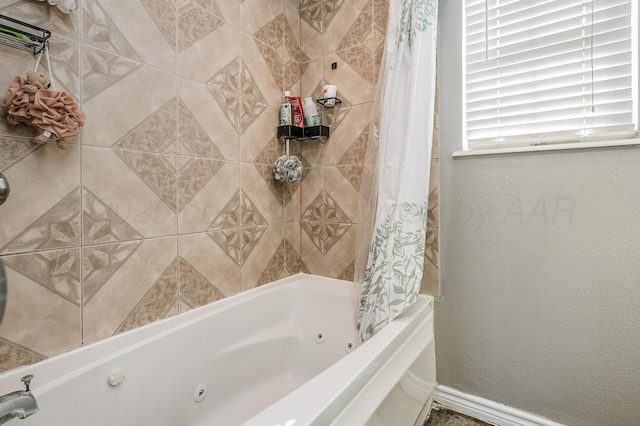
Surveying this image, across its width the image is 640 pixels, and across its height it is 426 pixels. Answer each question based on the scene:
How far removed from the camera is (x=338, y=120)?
1621mm

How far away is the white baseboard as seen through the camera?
1.18m

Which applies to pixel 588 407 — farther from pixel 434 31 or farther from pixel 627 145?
pixel 434 31

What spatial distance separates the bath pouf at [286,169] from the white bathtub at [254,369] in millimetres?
558

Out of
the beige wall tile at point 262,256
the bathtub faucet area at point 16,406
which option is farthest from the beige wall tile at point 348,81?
the bathtub faucet area at point 16,406

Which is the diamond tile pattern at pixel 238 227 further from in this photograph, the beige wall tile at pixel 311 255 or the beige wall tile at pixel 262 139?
the beige wall tile at pixel 311 255

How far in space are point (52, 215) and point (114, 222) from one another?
6.3 inches

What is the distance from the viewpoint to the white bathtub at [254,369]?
760mm

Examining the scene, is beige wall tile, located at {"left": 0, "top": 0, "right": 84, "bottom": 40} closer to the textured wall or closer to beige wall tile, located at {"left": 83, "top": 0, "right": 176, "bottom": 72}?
beige wall tile, located at {"left": 83, "top": 0, "right": 176, "bottom": 72}

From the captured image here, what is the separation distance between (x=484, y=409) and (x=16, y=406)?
1.52 metres

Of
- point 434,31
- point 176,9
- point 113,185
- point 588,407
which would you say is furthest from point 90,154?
point 588,407

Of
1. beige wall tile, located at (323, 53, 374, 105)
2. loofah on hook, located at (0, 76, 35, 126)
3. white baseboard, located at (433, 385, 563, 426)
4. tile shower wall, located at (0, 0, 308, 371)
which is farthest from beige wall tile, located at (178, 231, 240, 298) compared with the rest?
white baseboard, located at (433, 385, 563, 426)

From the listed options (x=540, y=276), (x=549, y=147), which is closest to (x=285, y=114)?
(x=549, y=147)

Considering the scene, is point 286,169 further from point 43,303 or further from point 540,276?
point 540,276

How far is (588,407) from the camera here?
1085 millimetres
